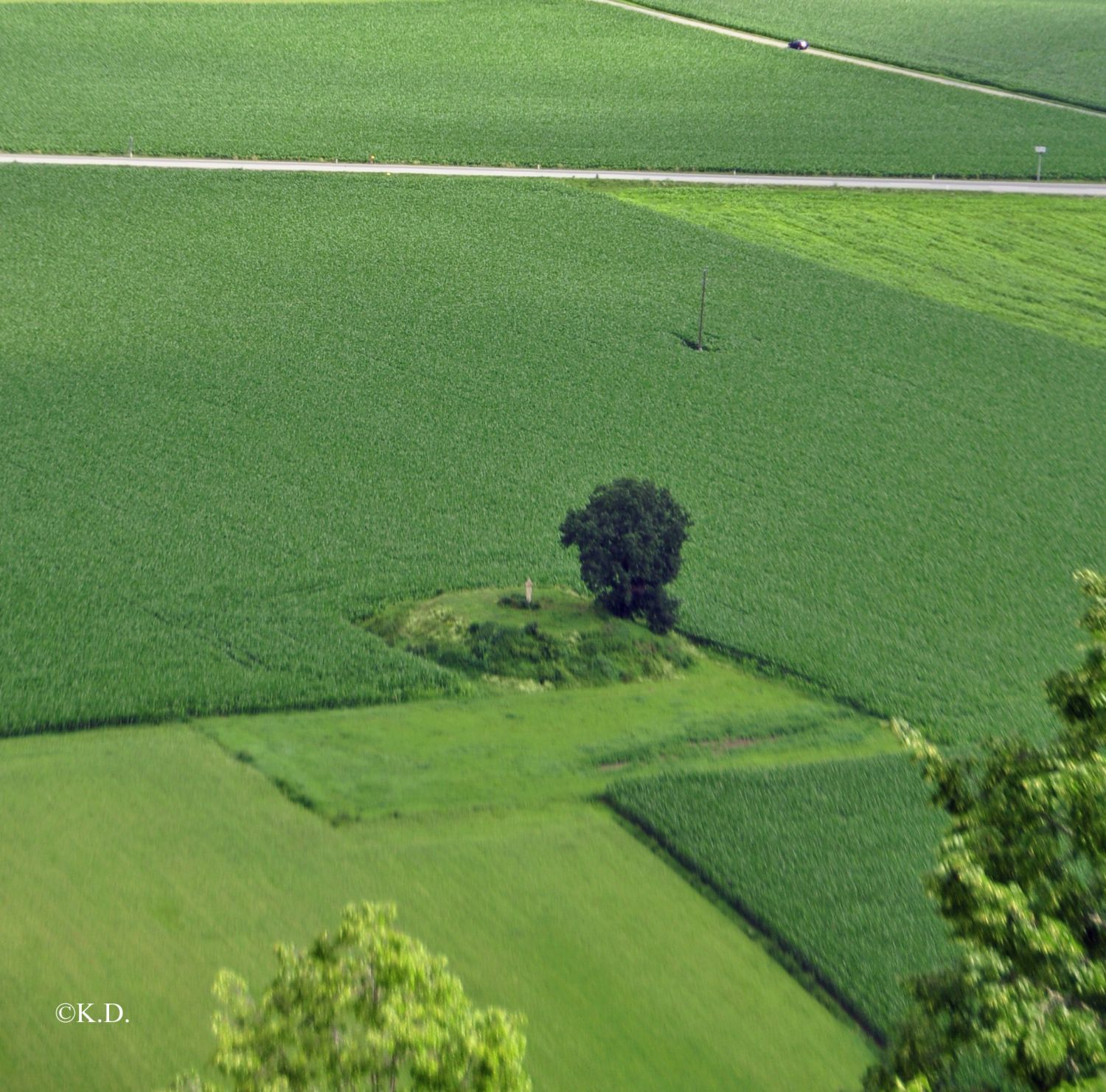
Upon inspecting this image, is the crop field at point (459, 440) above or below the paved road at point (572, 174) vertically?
below

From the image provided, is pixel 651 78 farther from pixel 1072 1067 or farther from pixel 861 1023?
pixel 1072 1067

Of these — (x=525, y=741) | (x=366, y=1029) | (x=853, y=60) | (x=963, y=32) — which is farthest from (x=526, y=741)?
(x=963, y=32)

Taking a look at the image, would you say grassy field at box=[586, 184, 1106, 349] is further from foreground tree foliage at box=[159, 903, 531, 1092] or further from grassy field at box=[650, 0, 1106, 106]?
foreground tree foliage at box=[159, 903, 531, 1092]

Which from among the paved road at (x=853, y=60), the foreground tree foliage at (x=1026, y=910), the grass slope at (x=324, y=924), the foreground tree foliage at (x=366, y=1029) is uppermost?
the paved road at (x=853, y=60)

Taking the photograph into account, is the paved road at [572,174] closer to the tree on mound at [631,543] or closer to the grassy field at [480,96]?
the grassy field at [480,96]

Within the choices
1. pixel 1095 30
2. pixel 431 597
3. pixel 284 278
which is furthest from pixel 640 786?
pixel 1095 30

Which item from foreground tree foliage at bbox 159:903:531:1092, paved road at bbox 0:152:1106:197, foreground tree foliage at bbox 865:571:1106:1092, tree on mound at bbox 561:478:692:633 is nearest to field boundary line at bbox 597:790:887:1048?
foreground tree foliage at bbox 865:571:1106:1092

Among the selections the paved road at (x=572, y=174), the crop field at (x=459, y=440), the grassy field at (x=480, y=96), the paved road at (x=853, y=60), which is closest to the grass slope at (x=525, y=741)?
the crop field at (x=459, y=440)
